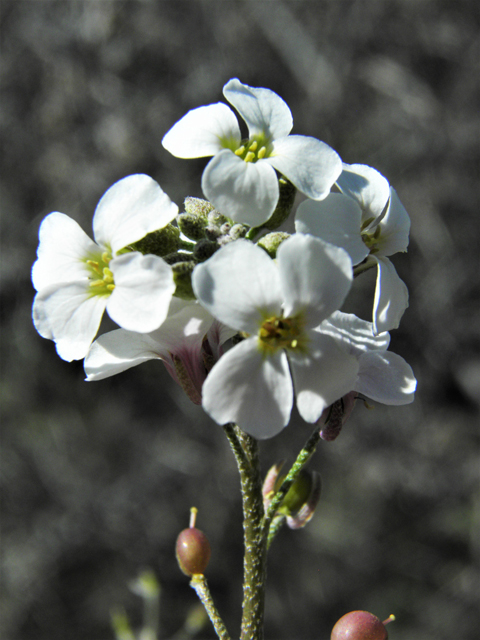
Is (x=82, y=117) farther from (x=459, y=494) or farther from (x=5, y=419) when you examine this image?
(x=459, y=494)

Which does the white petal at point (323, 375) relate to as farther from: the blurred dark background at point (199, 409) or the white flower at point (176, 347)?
the blurred dark background at point (199, 409)

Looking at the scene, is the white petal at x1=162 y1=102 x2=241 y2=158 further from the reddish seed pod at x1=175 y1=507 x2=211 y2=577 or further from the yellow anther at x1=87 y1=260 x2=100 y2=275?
the reddish seed pod at x1=175 y1=507 x2=211 y2=577

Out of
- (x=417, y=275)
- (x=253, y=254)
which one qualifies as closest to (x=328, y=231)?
(x=253, y=254)

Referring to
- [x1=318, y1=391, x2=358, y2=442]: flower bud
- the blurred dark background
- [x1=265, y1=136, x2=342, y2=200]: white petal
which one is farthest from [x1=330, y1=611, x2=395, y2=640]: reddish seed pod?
the blurred dark background

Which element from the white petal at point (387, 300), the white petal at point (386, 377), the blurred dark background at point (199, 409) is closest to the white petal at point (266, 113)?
the white petal at point (387, 300)

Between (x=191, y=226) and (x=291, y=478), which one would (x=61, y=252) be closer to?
(x=191, y=226)

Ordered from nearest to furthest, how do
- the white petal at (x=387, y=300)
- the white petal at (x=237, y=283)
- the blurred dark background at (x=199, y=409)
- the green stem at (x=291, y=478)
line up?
the white petal at (x=237, y=283) → the white petal at (x=387, y=300) → the green stem at (x=291, y=478) → the blurred dark background at (x=199, y=409)

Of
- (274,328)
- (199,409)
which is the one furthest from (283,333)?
(199,409)
